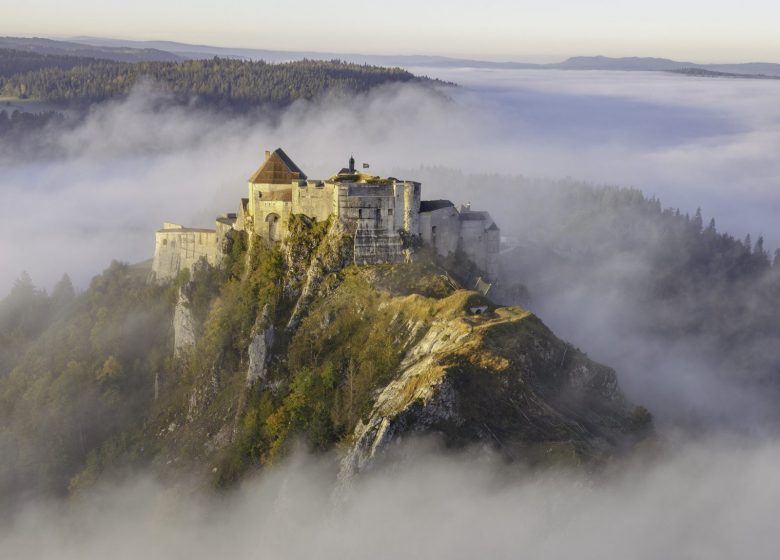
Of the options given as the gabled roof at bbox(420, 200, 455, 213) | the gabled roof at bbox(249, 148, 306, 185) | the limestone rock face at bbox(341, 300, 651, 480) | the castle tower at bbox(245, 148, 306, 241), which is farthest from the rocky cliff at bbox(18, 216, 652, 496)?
the gabled roof at bbox(249, 148, 306, 185)

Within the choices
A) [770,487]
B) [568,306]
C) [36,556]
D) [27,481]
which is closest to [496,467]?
[770,487]

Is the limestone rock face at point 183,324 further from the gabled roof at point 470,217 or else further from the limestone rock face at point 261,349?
the gabled roof at point 470,217

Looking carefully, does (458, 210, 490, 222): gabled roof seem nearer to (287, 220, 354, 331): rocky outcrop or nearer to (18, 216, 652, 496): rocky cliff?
(18, 216, 652, 496): rocky cliff

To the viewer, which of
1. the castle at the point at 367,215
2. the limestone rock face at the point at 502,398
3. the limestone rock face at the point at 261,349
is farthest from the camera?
the limestone rock face at the point at 261,349

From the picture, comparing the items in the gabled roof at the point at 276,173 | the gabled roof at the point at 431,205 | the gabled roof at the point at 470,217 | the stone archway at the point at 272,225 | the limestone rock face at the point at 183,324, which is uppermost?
the gabled roof at the point at 276,173

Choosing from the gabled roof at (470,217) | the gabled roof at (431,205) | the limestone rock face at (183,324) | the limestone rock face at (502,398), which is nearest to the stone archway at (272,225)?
the limestone rock face at (183,324)

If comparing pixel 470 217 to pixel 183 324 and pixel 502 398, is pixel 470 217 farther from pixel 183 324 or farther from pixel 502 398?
pixel 183 324
